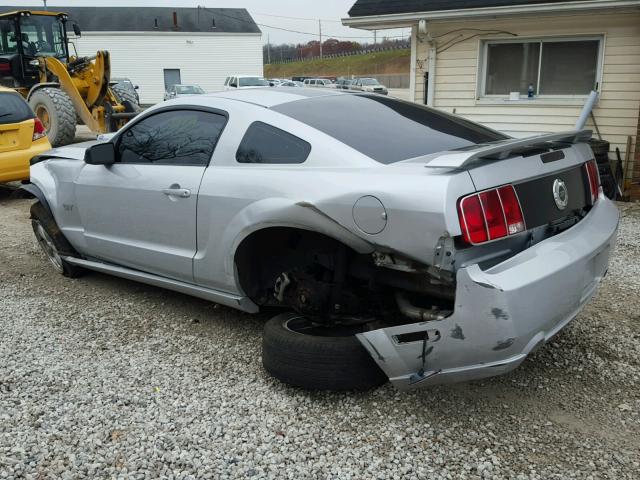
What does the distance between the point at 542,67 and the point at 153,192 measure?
24.1ft

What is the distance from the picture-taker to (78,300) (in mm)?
4676

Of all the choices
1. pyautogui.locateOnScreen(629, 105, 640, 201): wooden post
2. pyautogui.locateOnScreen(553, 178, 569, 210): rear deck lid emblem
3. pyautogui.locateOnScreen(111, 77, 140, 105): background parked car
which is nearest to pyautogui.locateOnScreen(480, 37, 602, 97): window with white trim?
pyautogui.locateOnScreen(629, 105, 640, 201): wooden post

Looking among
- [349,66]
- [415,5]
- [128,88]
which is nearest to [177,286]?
[415,5]

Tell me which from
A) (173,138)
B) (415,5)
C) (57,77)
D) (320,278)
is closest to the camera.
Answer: (320,278)

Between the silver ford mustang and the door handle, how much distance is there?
11 mm

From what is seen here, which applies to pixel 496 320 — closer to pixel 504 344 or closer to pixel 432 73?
pixel 504 344

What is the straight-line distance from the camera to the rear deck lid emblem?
2969mm

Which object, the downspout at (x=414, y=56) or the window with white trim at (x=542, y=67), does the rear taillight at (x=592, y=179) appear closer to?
the window with white trim at (x=542, y=67)

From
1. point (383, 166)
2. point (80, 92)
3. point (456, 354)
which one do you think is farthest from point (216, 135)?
point (80, 92)

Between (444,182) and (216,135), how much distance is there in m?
1.72

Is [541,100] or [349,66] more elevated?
[349,66]

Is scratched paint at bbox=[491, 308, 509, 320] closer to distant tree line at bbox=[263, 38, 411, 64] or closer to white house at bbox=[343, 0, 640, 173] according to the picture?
white house at bbox=[343, 0, 640, 173]

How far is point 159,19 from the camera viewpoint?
41625mm

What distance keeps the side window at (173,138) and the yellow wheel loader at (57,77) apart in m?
7.97
